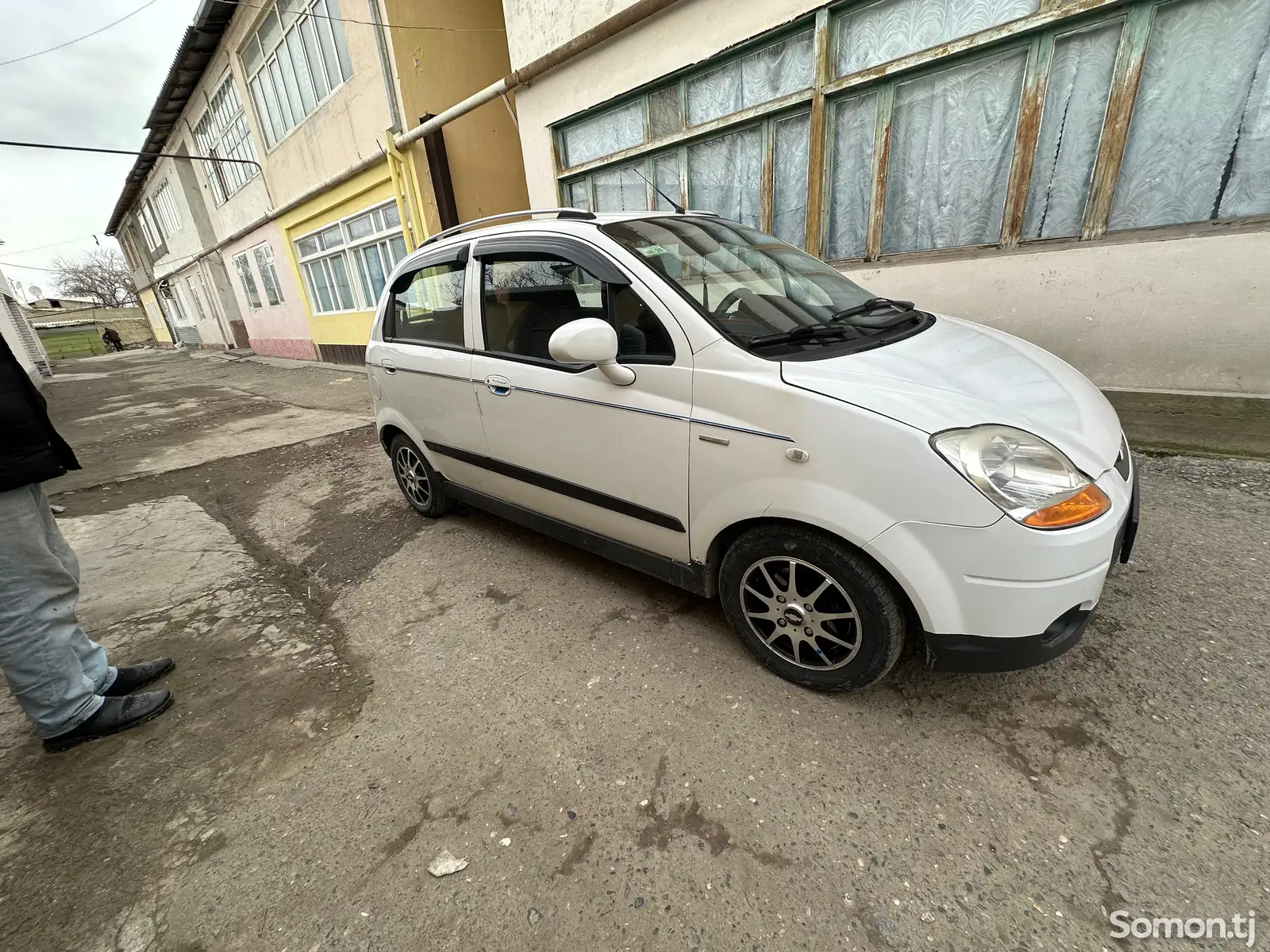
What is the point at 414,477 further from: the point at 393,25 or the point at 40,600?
the point at 393,25

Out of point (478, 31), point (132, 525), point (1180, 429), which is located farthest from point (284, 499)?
point (478, 31)

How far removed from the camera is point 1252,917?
1.26 meters

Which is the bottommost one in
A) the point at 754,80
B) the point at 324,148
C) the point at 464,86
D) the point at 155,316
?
the point at 155,316

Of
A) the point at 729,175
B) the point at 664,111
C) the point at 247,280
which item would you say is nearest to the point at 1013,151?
the point at 729,175

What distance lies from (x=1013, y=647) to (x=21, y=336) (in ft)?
90.2

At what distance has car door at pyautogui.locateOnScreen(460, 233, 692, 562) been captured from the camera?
6.86 feet

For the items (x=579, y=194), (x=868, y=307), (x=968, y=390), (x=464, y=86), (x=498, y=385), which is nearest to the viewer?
(x=968, y=390)

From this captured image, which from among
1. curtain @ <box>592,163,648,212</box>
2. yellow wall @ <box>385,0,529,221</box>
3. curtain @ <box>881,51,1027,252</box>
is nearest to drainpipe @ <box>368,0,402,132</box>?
yellow wall @ <box>385,0,529,221</box>

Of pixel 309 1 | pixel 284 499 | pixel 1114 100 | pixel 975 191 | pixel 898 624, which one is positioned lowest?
pixel 284 499

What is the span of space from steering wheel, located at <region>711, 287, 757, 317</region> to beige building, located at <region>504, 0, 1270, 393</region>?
3226 mm

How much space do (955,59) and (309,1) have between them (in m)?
10.9

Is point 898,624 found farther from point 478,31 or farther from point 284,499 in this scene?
point 478,31

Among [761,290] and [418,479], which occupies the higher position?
[761,290]

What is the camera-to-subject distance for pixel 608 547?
8.30ft
